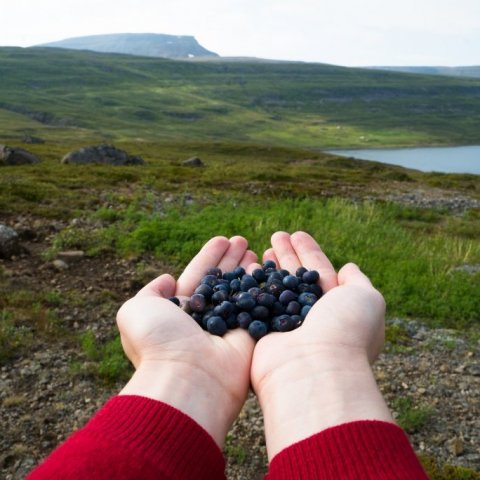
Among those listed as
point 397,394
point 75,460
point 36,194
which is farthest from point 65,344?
point 36,194

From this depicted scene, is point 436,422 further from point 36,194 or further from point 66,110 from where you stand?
point 66,110

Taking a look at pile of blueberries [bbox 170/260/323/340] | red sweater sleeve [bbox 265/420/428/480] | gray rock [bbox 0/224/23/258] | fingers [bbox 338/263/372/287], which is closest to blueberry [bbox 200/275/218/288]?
pile of blueberries [bbox 170/260/323/340]

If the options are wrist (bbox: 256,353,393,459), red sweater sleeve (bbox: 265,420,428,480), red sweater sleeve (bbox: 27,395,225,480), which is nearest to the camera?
red sweater sleeve (bbox: 27,395,225,480)

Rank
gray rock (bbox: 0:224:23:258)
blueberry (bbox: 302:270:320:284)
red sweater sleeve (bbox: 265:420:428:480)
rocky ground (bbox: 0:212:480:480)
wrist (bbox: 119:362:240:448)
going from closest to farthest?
red sweater sleeve (bbox: 265:420:428:480), wrist (bbox: 119:362:240:448), blueberry (bbox: 302:270:320:284), rocky ground (bbox: 0:212:480:480), gray rock (bbox: 0:224:23:258)

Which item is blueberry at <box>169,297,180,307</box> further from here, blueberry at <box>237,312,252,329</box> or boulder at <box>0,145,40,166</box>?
boulder at <box>0,145,40,166</box>

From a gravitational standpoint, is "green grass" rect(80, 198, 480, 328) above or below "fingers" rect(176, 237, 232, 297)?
below

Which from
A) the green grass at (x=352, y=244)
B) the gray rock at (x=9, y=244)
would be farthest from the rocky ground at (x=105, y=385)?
the green grass at (x=352, y=244)

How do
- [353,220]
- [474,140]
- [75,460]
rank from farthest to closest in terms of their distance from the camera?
[474,140], [353,220], [75,460]

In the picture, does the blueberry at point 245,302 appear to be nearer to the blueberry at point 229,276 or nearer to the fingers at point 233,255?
the blueberry at point 229,276
